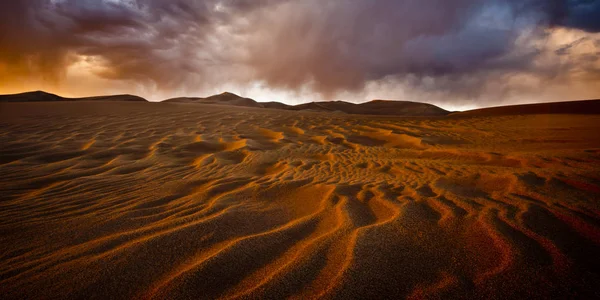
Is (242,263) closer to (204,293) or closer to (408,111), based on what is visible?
(204,293)

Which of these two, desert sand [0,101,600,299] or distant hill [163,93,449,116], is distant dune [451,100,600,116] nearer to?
desert sand [0,101,600,299]

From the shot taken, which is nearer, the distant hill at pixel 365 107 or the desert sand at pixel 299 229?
the desert sand at pixel 299 229

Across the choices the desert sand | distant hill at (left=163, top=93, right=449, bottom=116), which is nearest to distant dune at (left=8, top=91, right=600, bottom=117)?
distant hill at (left=163, top=93, right=449, bottom=116)

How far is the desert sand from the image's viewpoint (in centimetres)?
150

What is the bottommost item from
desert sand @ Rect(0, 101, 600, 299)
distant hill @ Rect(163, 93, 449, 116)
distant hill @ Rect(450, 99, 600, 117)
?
desert sand @ Rect(0, 101, 600, 299)

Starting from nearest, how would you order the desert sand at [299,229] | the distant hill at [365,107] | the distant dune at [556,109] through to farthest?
the desert sand at [299,229] < the distant dune at [556,109] < the distant hill at [365,107]

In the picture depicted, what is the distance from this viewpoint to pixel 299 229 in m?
2.24

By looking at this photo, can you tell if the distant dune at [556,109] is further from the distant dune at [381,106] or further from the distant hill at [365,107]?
the distant hill at [365,107]

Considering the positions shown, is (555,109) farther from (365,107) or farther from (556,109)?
(365,107)

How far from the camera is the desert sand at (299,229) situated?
4.92 ft

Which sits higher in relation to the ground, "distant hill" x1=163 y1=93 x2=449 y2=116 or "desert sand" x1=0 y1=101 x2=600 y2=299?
"distant hill" x1=163 y1=93 x2=449 y2=116

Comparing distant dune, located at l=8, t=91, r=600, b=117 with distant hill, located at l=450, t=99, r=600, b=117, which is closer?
distant hill, located at l=450, t=99, r=600, b=117

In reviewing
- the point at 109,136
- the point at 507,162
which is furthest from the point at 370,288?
the point at 109,136

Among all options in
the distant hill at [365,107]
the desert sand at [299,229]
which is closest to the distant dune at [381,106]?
the distant hill at [365,107]
